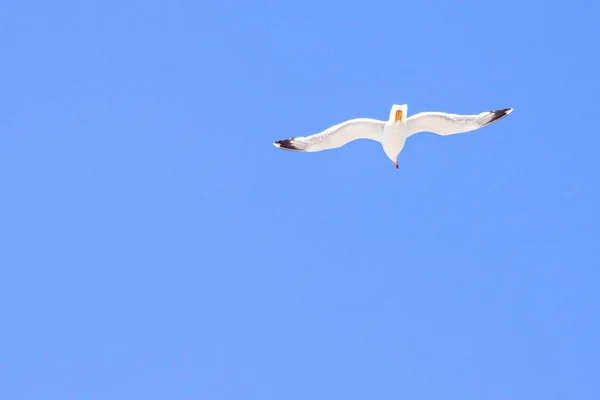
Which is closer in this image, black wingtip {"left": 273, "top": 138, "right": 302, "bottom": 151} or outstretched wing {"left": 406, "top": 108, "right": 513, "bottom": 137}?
outstretched wing {"left": 406, "top": 108, "right": 513, "bottom": 137}

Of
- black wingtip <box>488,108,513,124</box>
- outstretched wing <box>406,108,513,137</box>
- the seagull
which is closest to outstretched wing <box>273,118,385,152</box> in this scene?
the seagull

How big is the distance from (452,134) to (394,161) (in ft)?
5.37

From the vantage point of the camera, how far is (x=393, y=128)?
58.2 feet

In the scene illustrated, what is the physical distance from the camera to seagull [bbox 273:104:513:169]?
17.6 m

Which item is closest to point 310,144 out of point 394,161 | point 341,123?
point 341,123

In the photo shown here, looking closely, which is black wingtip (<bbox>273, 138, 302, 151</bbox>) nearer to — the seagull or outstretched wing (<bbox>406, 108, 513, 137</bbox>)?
the seagull

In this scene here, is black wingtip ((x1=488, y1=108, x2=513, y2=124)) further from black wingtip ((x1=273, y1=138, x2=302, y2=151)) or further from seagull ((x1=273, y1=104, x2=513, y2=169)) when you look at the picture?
black wingtip ((x1=273, y1=138, x2=302, y2=151))

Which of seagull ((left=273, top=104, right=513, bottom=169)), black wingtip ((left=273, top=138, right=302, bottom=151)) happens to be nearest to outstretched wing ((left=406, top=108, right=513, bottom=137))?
seagull ((left=273, top=104, right=513, bottom=169))

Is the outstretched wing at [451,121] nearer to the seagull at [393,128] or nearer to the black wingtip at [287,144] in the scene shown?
the seagull at [393,128]

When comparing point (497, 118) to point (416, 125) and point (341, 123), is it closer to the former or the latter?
point (416, 125)

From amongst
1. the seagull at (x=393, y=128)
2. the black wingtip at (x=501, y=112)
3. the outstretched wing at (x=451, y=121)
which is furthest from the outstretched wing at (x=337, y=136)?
the black wingtip at (x=501, y=112)

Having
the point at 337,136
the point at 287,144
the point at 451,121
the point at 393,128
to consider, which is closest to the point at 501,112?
the point at 451,121

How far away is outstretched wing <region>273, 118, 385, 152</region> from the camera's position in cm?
1794

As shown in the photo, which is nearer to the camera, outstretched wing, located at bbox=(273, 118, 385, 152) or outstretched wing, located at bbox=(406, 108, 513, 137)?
outstretched wing, located at bbox=(406, 108, 513, 137)
